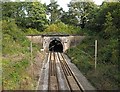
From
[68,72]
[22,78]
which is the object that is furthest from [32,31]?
[22,78]

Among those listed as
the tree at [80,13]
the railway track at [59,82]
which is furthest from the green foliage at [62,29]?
the railway track at [59,82]

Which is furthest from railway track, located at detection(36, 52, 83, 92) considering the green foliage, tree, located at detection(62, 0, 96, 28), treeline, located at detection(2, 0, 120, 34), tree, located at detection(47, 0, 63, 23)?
tree, located at detection(47, 0, 63, 23)

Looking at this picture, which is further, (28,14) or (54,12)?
(54,12)

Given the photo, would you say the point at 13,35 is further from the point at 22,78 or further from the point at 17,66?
the point at 22,78

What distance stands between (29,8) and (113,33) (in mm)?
20420

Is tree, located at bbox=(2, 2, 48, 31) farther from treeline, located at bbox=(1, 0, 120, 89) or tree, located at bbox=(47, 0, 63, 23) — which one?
tree, located at bbox=(47, 0, 63, 23)

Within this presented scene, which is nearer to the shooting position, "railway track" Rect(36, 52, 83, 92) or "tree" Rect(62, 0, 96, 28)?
"railway track" Rect(36, 52, 83, 92)

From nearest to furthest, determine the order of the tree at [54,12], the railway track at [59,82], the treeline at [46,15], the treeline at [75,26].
→ the railway track at [59,82], the treeline at [75,26], the treeline at [46,15], the tree at [54,12]

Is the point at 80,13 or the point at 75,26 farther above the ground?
the point at 80,13

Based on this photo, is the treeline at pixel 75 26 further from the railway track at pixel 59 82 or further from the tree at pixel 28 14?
the railway track at pixel 59 82

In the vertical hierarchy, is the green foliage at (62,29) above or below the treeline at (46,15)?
below

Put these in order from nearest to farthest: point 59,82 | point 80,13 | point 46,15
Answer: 1. point 59,82
2. point 46,15
3. point 80,13

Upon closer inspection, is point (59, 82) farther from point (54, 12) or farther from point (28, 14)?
point (54, 12)

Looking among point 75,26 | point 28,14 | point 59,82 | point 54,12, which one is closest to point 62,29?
point 75,26
